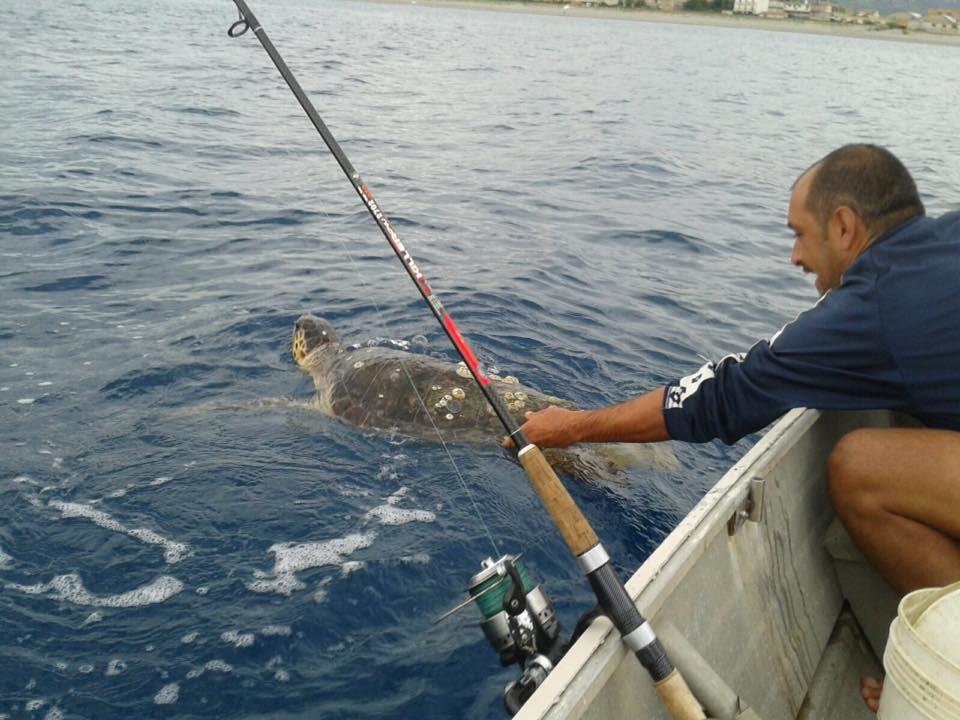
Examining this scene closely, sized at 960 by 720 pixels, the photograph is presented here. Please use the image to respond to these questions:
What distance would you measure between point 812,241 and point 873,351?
0.54 metres

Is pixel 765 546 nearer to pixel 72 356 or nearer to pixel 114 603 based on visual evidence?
pixel 114 603

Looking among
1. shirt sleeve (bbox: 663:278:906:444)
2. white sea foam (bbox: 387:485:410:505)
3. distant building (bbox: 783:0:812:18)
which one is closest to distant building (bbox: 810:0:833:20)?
distant building (bbox: 783:0:812:18)

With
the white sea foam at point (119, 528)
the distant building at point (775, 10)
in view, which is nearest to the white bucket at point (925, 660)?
the white sea foam at point (119, 528)

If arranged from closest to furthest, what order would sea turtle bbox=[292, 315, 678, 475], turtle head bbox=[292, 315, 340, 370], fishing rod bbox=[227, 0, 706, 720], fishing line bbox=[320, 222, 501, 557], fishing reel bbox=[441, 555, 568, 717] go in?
fishing rod bbox=[227, 0, 706, 720], fishing reel bbox=[441, 555, 568, 717], fishing line bbox=[320, 222, 501, 557], sea turtle bbox=[292, 315, 678, 475], turtle head bbox=[292, 315, 340, 370]

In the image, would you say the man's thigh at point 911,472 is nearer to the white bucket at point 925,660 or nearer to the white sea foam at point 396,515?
the white bucket at point 925,660

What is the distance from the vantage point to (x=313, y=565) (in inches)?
136

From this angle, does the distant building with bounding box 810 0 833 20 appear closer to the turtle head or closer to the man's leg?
the turtle head

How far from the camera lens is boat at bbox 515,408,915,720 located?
1867 mm

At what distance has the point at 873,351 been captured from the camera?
7.57ft

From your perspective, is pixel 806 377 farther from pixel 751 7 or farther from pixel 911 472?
pixel 751 7

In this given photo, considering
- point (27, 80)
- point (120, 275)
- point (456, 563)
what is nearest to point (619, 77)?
point (27, 80)

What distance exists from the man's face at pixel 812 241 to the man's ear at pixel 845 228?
27 mm

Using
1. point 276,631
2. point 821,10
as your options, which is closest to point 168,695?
point 276,631

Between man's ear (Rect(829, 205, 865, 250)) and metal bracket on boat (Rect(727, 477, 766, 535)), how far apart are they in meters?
0.81
